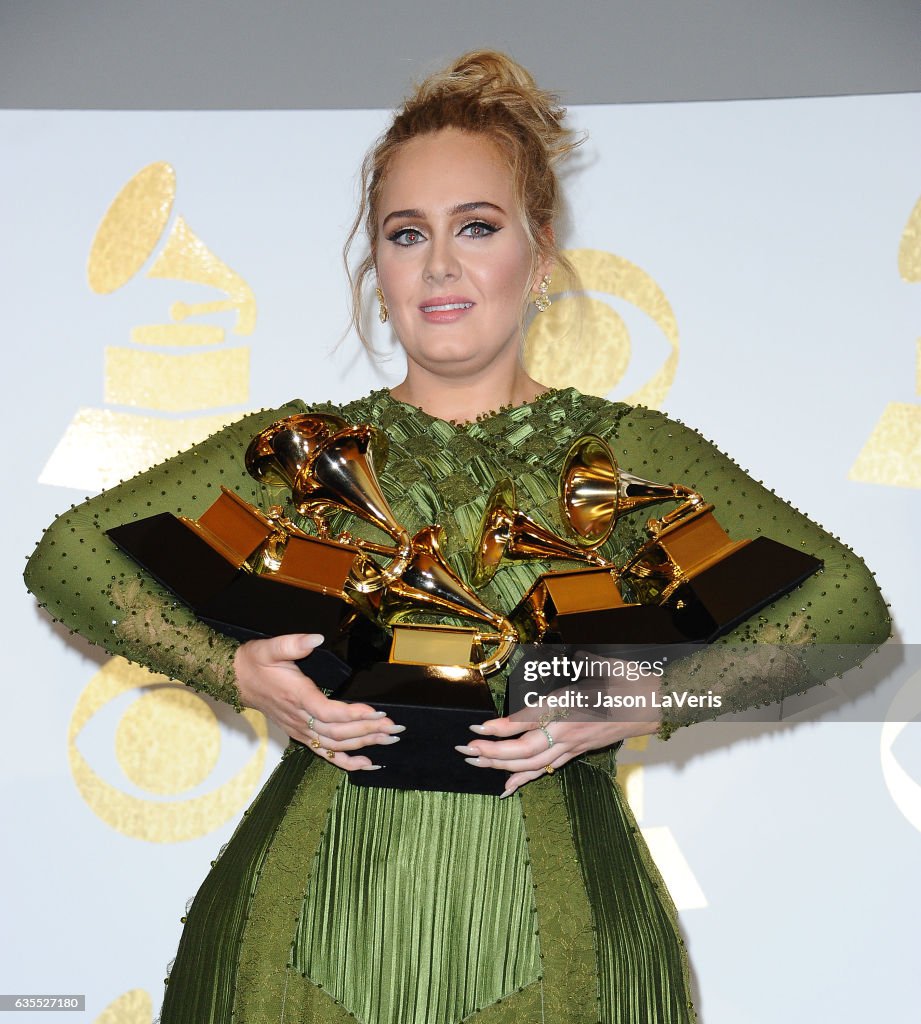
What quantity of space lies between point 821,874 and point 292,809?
1307 mm

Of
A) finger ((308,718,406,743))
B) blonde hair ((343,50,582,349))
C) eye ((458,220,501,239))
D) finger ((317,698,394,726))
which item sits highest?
blonde hair ((343,50,582,349))

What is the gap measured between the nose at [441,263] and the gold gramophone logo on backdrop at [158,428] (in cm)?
99

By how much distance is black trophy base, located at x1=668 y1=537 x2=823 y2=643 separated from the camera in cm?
132

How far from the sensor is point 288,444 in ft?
4.75

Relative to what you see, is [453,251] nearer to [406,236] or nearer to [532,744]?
[406,236]

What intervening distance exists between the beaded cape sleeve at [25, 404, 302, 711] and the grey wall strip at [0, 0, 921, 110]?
1109 millimetres

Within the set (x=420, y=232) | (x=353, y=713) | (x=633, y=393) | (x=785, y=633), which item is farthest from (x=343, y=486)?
(x=633, y=393)

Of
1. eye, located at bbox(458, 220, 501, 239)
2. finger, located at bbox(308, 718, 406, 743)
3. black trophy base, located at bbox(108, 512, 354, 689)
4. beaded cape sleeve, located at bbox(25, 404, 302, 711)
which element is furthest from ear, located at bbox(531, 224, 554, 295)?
finger, located at bbox(308, 718, 406, 743)

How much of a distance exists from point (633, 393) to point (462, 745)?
135 centimetres

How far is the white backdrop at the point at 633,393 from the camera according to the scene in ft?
7.84

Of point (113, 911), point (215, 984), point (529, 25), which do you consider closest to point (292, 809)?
point (215, 984)

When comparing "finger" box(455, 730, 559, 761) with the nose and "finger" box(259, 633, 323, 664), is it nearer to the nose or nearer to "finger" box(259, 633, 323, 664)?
"finger" box(259, 633, 323, 664)

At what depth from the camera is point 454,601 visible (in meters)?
1.36

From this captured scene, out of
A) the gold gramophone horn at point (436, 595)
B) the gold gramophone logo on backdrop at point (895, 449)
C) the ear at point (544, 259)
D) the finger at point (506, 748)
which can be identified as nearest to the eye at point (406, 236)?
the ear at point (544, 259)
